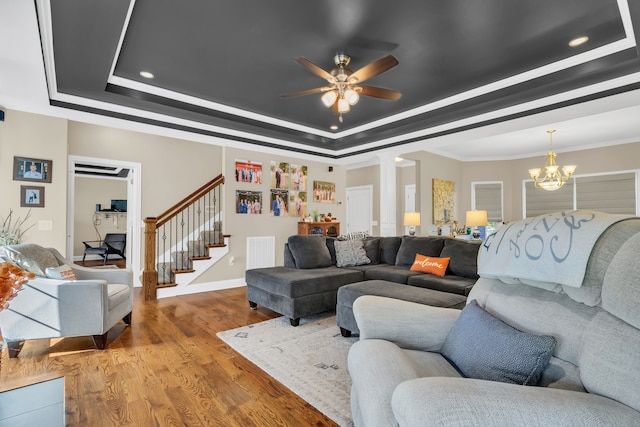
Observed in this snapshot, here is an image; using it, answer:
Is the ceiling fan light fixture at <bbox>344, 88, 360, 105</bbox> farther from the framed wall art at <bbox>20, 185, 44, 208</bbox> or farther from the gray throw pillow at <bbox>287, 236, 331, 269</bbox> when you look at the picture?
the framed wall art at <bbox>20, 185, 44, 208</bbox>

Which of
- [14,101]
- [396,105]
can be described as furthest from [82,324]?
[396,105]

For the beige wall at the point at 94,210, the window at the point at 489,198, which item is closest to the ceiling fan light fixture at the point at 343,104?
the window at the point at 489,198

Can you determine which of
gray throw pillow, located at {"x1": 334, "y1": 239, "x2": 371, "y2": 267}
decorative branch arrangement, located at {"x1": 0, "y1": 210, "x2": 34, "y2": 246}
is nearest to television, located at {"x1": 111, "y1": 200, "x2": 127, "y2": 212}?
decorative branch arrangement, located at {"x1": 0, "y1": 210, "x2": 34, "y2": 246}

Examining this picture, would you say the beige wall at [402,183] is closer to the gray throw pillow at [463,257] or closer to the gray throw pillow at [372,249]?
the gray throw pillow at [372,249]

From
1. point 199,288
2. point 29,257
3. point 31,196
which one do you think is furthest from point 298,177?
point 29,257

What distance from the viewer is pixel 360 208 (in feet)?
29.1

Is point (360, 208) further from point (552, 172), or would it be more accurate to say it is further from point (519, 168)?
point (552, 172)

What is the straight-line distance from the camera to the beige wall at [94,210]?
27.1ft

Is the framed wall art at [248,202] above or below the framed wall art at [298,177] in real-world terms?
below

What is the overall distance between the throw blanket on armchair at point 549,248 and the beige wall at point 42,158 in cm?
474

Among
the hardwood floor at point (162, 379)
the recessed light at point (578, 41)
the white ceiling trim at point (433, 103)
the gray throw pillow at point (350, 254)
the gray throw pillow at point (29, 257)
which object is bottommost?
the hardwood floor at point (162, 379)

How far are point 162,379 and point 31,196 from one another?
3147 millimetres

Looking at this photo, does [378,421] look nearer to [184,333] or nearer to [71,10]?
[184,333]

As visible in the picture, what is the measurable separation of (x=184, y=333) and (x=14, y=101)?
3.33 meters
